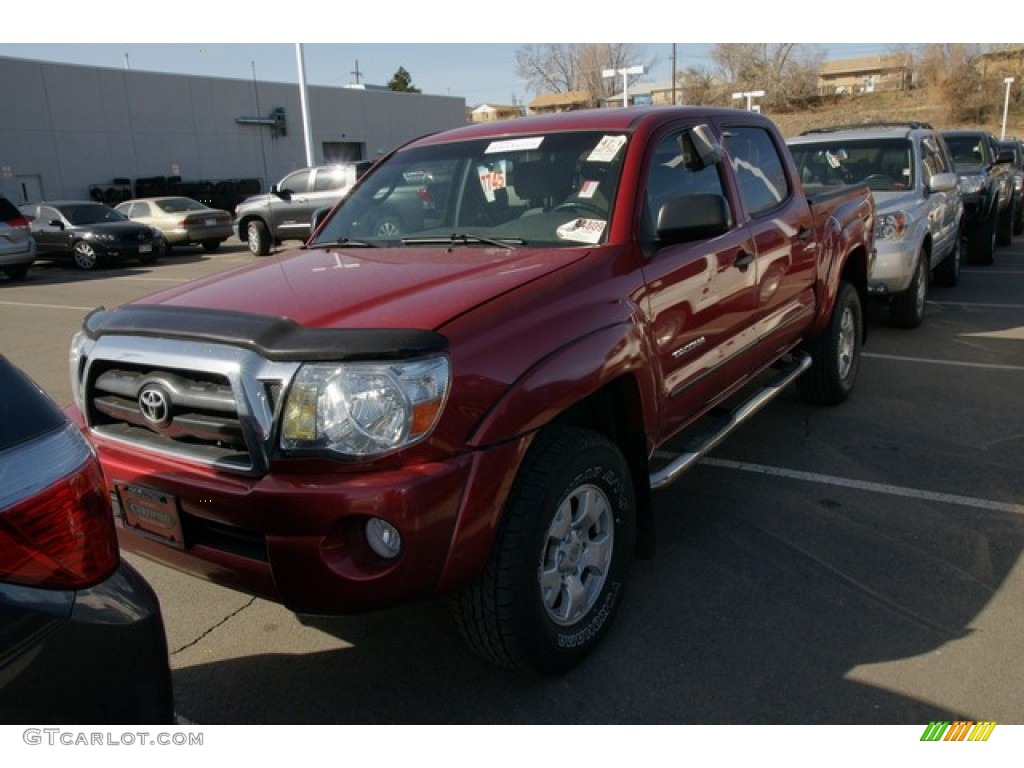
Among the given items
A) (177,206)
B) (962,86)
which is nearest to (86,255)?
(177,206)

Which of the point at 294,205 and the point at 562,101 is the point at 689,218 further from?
the point at 562,101

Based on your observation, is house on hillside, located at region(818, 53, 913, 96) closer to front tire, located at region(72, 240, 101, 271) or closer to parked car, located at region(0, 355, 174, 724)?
front tire, located at region(72, 240, 101, 271)

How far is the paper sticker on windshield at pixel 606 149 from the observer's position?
142 inches

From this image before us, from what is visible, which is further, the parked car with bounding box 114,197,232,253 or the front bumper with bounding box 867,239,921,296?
the parked car with bounding box 114,197,232,253

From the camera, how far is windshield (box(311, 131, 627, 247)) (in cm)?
350

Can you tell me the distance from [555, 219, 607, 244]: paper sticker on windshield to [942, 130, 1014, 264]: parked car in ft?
34.3

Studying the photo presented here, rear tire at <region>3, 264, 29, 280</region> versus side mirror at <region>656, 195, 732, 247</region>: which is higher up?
side mirror at <region>656, 195, 732, 247</region>

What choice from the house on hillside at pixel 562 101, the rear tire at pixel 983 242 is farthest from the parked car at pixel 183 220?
the house on hillside at pixel 562 101

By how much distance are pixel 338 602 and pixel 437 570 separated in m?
0.30

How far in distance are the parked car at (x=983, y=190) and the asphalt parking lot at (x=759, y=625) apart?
8260 millimetres

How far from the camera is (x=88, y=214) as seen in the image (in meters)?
19.0

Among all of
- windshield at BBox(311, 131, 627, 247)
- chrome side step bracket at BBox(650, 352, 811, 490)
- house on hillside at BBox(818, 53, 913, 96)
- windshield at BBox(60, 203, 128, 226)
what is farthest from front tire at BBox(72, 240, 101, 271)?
house on hillside at BBox(818, 53, 913, 96)

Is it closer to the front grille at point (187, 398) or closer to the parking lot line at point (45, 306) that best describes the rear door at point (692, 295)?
the front grille at point (187, 398)

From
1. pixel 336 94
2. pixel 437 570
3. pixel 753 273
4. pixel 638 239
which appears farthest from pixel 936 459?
pixel 336 94
